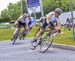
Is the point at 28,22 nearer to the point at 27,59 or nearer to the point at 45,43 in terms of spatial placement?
the point at 45,43

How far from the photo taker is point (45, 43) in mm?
15078

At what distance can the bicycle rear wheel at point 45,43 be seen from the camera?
14841mm

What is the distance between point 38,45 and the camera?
16062 millimetres

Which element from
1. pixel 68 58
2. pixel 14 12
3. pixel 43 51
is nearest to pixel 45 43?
pixel 43 51

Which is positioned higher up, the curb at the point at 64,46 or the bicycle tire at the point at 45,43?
the bicycle tire at the point at 45,43

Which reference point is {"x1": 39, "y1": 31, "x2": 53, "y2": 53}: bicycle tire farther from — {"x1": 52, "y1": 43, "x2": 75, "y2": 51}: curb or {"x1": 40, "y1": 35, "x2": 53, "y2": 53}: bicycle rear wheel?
{"x1": 52, "y1": 43, "x2": 75, "y2": 51}: curb

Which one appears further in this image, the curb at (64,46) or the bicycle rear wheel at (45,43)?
the curb at (64,46)

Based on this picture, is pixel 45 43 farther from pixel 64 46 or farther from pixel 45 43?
pixel 64 46

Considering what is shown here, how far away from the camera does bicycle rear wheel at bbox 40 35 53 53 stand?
1484 centimetres

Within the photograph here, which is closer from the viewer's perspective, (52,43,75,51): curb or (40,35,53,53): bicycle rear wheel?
(40,35,53,53): bicycle rear wheel

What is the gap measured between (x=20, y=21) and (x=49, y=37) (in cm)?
538

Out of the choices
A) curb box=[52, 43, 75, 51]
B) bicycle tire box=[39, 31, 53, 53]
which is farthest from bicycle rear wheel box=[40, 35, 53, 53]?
curb box=[52, 43, 75, 51]

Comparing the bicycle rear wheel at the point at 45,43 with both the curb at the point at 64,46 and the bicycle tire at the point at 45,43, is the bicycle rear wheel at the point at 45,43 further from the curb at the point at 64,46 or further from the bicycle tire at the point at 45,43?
the curb at the point at 64,46

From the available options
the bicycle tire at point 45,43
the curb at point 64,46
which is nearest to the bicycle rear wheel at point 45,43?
the bicycle tire at point 45,43
